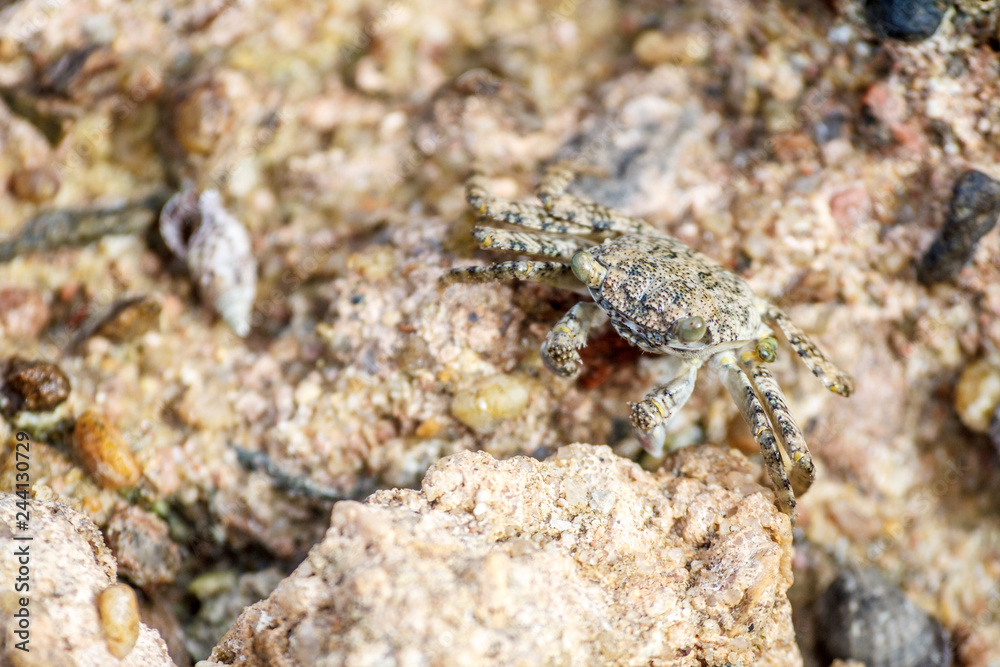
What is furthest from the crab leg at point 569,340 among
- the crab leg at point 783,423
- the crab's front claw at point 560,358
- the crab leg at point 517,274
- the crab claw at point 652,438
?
the crab leg at point 783,423

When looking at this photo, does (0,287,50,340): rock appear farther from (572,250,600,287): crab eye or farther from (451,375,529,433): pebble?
(572,250,600,287): crab eye

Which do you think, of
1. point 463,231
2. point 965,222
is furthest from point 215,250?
point 965,222

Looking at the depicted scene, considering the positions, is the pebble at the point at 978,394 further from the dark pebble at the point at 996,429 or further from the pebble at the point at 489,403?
the pebble at the point at 489,403

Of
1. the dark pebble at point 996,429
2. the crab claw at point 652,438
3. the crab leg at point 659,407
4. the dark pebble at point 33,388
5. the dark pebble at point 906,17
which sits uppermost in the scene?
the dark pebble at point 906,17

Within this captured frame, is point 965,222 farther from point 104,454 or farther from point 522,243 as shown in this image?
point 104,454

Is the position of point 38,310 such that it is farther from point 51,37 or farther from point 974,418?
point 974,418

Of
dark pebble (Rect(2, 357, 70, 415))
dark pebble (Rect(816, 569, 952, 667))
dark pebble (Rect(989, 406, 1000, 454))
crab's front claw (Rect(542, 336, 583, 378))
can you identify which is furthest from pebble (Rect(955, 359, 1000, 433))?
dark pebble (Rect(2, 357, 70, 415))
